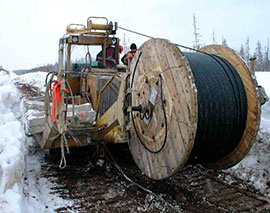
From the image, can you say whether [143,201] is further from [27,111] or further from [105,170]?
[27,111]

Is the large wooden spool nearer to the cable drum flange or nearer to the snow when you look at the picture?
the cable drum flange

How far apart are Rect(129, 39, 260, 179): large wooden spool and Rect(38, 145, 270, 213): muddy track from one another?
0.57m

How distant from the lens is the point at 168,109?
3.65m

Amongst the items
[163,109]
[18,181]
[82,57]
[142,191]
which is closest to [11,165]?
[18,181]

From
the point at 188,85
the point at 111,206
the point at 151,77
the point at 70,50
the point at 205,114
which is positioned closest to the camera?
the point at 188,85

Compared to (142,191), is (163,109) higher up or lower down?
higher up

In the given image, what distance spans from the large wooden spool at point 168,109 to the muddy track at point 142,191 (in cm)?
57

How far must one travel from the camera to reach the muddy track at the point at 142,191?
430cm

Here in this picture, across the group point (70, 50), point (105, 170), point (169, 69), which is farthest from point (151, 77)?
point (70, 50)

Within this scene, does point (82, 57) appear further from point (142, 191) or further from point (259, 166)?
point (259, 166)

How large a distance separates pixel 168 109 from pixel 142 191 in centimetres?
175

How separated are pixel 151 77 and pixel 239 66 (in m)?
1.09

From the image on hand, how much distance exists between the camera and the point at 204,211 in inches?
163

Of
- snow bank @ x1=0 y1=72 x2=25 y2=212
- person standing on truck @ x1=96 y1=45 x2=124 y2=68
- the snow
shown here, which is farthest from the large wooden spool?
person standing on truck @ x1=96 y1=45 x2=124 y2=68
